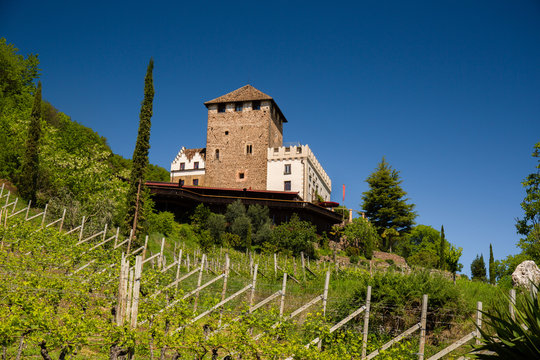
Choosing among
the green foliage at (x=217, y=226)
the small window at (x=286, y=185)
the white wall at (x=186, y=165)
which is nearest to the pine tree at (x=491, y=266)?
the small window at (x=286, y=185)

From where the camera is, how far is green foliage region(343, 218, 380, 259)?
37.5 m

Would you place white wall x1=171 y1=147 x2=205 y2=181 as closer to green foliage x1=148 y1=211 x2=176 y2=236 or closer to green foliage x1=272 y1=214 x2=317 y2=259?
green foliage x1=148 y1=211 x2=176 y2=236

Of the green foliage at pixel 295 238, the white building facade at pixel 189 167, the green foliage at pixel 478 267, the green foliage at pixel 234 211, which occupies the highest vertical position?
the white building facade at pixel 189 167

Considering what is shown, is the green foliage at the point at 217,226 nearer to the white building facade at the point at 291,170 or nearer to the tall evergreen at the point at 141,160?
the white building facade at the point at 291,170

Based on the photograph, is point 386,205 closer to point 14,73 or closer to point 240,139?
point 240,139

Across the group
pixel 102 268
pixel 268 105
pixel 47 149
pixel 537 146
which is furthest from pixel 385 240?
pixel 102 268

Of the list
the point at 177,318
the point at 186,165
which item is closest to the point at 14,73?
the point at 186,165

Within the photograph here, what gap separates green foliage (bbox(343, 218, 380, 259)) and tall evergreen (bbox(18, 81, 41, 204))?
2542 centimetres

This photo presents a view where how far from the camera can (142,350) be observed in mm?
9398

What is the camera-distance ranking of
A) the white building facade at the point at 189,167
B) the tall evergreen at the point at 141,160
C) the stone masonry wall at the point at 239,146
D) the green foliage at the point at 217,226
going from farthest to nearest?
the white building facade at the point at 189,167 → the stone masonry wall at the point at 239,146 → the green foliage at the point at 217,226 → the tall evergreen at the point at 141,160

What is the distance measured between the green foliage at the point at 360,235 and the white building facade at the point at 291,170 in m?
5.62

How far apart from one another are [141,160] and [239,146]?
21.1 m

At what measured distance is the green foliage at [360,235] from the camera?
123 feet

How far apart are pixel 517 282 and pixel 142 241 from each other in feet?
60.1
